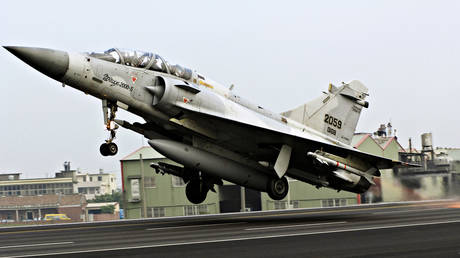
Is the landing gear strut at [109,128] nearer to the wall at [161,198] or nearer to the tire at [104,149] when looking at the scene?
the tire at [104,149]

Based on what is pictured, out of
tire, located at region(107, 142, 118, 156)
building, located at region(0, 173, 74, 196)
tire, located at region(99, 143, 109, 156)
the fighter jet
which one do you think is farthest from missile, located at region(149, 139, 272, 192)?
building, located at region(0, 173, 74, 196)

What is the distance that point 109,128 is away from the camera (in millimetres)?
16766

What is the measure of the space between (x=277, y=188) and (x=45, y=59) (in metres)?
9.15

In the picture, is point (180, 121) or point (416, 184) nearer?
point (180, 121)

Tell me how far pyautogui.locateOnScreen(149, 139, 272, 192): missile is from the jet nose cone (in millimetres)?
3658

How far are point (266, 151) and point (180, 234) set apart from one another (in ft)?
20.9

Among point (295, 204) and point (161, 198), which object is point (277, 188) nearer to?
point (295, 204)

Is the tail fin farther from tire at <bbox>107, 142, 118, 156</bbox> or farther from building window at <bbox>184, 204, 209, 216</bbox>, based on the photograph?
building window at <bbox>184, 204, 209, 216</bbox>

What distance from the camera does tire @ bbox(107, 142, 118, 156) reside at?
1666 cm

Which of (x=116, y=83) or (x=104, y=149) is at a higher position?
(x=116, y=83)

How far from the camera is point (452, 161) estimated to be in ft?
88.8

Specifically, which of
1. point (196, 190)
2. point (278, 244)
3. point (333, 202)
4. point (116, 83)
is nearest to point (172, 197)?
point (333, 202)

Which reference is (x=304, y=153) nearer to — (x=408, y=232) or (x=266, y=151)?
(x=266, y=151)

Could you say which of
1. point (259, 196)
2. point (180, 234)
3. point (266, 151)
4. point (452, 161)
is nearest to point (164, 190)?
point (259, 196)
